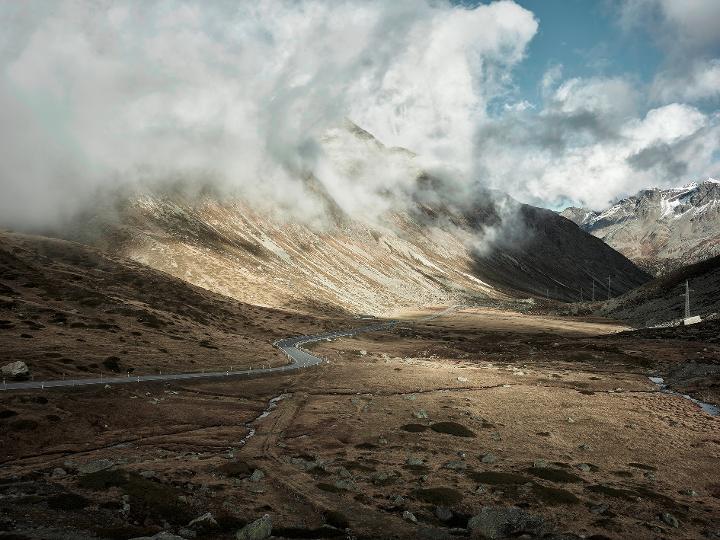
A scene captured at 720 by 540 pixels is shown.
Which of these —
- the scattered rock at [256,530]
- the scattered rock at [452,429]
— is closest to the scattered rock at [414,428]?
the scattered rock at [452,429]

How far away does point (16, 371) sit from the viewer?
50562mm

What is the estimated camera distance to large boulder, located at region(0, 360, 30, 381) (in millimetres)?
49906

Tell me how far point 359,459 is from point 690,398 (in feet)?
165

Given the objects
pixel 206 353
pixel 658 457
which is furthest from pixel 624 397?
pixel 206 353

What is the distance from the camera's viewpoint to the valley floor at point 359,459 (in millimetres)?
24234

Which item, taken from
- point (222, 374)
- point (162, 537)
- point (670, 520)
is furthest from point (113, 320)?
point (670, 520)

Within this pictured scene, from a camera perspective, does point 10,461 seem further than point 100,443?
No

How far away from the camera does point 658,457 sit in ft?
129

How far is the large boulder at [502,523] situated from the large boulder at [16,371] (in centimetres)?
4811

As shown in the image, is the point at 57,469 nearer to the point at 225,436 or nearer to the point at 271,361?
the point at 225,436

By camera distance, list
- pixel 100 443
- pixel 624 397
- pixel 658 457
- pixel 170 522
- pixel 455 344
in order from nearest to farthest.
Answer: pixel 170 522 → pixel 100 443 → pixel 658 457 → pixel 624 397 → pixel 455 344

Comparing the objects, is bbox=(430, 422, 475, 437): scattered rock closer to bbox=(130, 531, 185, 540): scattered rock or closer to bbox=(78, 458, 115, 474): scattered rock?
bbox=(78, 458, 115, 474): scattered rock

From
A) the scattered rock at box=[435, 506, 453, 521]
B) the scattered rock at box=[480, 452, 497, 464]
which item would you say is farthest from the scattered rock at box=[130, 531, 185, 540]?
the scattered rock at box=[480, 452, 497, 464]

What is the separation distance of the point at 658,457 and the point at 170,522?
36913 millimetres
